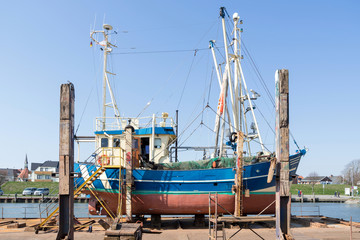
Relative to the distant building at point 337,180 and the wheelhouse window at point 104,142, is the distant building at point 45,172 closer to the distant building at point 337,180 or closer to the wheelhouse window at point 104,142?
the wheelhouse window at point 104,142

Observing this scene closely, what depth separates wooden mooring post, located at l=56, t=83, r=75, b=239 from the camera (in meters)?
10.8

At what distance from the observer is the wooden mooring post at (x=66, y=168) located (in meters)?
10.8

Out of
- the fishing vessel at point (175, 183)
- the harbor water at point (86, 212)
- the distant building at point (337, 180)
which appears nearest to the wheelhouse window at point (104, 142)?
the fishing vessel at point (175, 183)

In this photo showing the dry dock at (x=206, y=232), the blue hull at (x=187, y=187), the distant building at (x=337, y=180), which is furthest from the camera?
the distant building at (x=337, y=180)

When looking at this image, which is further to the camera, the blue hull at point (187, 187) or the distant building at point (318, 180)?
the distant building at point (318, 180)

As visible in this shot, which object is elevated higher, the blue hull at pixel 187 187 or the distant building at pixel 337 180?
the blue hull at pixel 187 187

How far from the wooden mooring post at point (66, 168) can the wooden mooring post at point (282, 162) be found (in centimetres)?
655

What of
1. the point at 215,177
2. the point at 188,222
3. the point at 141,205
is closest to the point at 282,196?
the point at 215,177

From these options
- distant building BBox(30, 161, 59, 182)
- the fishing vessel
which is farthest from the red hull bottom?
distant building BBox(30, 161, 59, 182)

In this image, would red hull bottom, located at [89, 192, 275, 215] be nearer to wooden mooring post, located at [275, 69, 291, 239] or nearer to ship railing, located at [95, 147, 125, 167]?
ship railing, located at [95, 147, 125, 167]

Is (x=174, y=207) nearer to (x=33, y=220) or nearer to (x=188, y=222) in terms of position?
(x=188, y=222)

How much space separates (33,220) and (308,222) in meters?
17.7

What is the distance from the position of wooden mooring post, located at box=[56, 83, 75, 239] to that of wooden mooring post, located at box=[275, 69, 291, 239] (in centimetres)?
655

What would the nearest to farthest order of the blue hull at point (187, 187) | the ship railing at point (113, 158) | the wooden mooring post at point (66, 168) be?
the wooden mooring post at point (66, 168), the ship railing at point (113, 158), the blue hull at point (187, 187)
